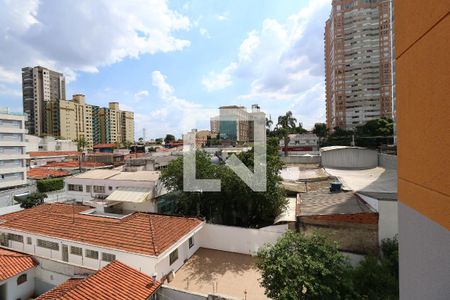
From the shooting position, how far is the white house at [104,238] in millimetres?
12008

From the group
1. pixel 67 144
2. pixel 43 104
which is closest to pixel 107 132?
pixel 43 104

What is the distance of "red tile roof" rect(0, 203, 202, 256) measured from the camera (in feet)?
40.8

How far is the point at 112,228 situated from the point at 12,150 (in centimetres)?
3488

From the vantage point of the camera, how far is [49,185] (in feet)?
106

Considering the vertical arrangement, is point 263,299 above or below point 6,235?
below

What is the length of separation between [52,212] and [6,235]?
275 centimetres

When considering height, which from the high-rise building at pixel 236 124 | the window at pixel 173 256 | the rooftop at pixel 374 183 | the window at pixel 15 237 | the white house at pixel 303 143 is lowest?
the window at pixel 173 256

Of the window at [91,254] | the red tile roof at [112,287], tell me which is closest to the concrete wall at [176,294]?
the red tile roof at [112,287]

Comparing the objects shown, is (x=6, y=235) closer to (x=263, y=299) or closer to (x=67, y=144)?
(x=263, y=299)

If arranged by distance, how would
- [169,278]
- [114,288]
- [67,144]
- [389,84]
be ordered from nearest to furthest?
[114,288]
[169,278]
[389,84]
[67,144]

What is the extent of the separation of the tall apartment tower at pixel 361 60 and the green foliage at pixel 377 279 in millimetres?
67552

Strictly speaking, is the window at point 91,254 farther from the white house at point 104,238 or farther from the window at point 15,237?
the window at point 15,237

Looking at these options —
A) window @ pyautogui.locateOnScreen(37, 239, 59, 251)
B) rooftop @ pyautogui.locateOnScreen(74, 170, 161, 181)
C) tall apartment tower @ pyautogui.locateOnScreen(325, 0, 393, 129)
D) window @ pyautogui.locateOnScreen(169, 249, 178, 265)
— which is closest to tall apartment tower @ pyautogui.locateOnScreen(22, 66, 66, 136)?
rooftop @ pyautogui.locateOnScreen(74, 170, 161, 181)

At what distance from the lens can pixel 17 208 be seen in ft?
77.4
